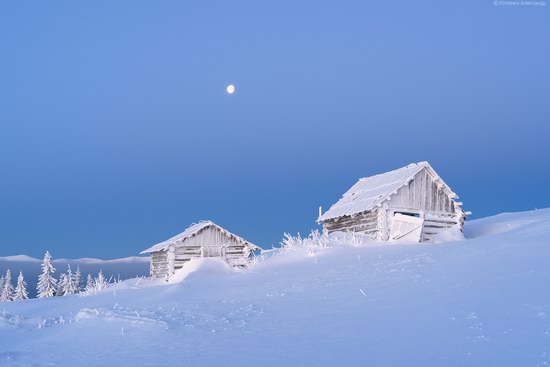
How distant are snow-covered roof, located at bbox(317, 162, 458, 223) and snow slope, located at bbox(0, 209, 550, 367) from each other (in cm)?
1158

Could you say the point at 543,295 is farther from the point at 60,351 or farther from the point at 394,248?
the point at 394,248

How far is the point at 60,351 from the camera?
8.07 meters

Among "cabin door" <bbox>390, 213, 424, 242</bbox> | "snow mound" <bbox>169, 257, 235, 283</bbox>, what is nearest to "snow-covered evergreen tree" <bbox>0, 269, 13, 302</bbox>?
"snow mound" <bbox>169, 257, 235, 283</bbox>

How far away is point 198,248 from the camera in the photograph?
35438 mm

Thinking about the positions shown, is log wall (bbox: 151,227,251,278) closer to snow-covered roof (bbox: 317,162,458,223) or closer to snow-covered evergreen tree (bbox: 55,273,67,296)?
snow-covered roof (bbox: 317,162,458,223)

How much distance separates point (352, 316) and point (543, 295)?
125 inches

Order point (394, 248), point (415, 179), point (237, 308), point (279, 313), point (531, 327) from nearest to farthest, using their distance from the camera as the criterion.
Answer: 1. point (531, 327)
2. point (279, 313)
3. point (237, 308)
4. point (394, 248)
5. point (415, 179)

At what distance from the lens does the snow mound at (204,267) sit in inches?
1284

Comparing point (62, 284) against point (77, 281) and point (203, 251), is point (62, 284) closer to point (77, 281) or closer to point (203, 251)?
point (77, 281)

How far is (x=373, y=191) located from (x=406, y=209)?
2.87 metres

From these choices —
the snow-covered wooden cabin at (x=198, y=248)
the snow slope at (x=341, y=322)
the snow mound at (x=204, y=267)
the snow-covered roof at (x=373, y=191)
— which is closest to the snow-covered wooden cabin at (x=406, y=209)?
the snow-covered roof at (x=373, y=191)

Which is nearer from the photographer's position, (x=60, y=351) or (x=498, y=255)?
(x=60, y=351)

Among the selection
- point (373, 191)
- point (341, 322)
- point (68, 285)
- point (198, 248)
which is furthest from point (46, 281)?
point (341, 322)

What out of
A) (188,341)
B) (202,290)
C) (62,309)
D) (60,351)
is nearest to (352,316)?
(188,341)
